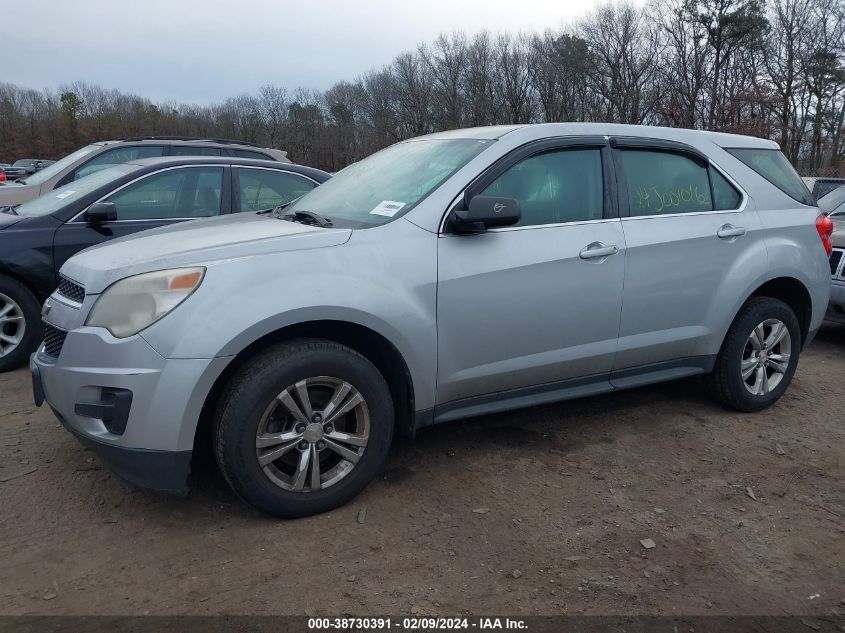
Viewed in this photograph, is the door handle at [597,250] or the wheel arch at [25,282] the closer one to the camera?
the door handle at [597,250]

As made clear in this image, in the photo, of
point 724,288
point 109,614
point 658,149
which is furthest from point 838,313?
point 109,614

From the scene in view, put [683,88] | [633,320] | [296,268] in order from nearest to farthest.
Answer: [296,268], [633,320], [683,88]

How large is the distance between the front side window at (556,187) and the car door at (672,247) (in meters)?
0.18

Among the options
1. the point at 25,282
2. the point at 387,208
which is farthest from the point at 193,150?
the point at 387,208

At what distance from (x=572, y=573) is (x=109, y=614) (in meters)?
1.75

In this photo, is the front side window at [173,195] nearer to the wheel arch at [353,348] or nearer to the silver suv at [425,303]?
the silver suv at [425,303]

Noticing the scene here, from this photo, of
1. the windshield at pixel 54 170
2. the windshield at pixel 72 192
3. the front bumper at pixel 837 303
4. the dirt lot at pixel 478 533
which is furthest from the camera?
the windshield at pixel 54 170

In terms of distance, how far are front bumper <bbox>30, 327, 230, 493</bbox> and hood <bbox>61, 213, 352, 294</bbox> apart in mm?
303

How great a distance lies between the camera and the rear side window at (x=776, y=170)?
15.0 feet

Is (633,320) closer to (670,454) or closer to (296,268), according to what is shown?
(670,454)

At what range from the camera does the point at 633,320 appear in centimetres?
395

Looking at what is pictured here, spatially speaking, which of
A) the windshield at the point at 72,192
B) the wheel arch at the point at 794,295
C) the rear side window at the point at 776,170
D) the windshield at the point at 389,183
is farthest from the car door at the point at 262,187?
the wheel arch at the point at 794,295

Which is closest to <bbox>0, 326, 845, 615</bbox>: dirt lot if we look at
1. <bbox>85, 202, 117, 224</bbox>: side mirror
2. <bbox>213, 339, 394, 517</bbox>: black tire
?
<bbox>213, 339, 394, 517</bbox>: black tire

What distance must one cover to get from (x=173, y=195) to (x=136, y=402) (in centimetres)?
358
